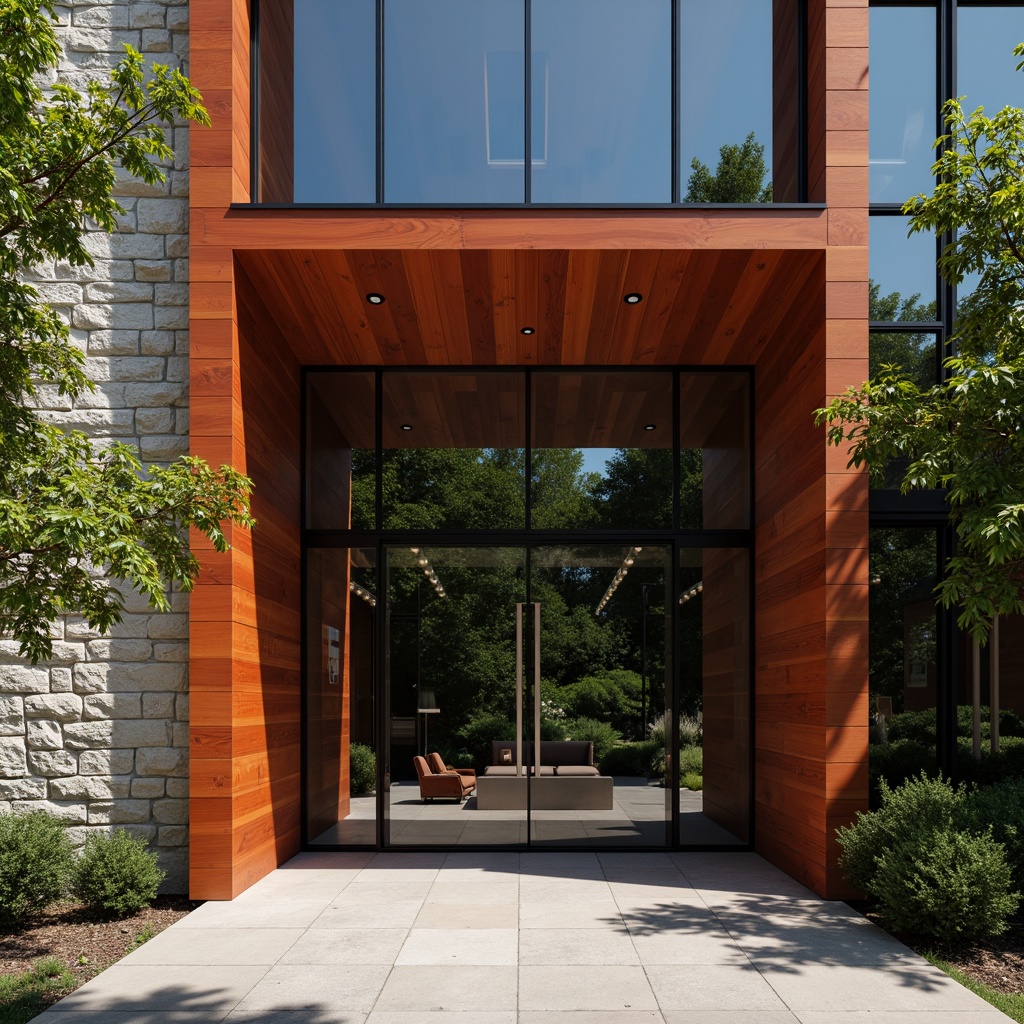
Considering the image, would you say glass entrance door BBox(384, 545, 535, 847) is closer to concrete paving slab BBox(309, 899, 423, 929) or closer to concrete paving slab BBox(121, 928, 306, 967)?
concrete paving slab BBox(309, 899, 423, 929)

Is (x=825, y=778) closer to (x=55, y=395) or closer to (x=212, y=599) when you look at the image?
(x=212, y=599)

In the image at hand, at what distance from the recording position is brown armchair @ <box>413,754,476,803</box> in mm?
9875

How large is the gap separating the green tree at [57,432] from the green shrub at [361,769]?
425cm

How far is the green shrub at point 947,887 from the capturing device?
6.16m

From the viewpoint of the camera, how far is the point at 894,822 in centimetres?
691

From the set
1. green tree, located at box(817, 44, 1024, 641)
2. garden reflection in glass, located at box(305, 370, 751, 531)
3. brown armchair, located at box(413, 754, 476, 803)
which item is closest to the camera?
green tree, located at box(817, 44, 1024, 641)

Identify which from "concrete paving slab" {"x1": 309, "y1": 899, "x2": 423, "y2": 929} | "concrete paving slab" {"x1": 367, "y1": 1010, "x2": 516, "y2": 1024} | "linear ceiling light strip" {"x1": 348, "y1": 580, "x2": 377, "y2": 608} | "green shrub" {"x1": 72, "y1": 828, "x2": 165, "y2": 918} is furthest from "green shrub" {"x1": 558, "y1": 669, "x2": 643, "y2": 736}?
"concrete paving slab" {"x1": 367, "y1": 1010, "x2": 516, "y2": 1024}

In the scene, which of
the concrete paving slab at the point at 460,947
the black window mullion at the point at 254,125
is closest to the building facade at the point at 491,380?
the black window mullion at the point at 254,125

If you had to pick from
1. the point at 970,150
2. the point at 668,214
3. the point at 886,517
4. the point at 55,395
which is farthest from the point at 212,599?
the point at 970,150

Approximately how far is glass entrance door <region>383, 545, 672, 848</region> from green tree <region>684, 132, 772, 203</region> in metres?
3.45

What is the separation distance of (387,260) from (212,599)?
299 centimetres

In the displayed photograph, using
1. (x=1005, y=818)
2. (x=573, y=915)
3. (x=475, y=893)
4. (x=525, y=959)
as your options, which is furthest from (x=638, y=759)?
(x=525, y=959)

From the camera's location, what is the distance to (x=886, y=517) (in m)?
8.78

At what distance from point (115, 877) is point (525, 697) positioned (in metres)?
4.16
